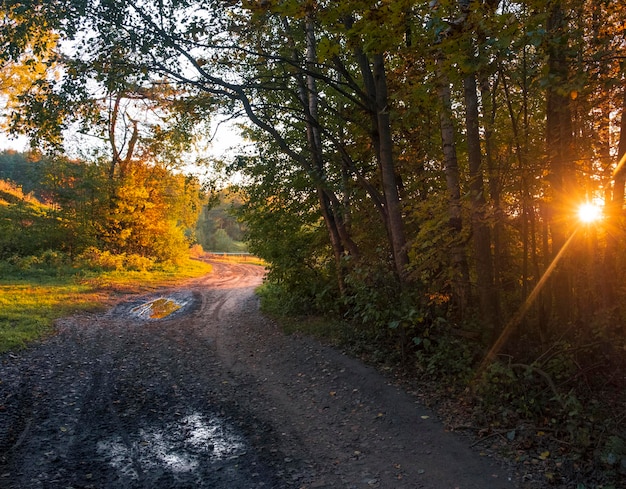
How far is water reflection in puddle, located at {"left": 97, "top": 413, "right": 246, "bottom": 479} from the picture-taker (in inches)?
199

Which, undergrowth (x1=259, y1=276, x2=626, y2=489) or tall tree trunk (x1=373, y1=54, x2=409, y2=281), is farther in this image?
tall tree trunk (x1=373, y1=54, x2=409, y2=281)

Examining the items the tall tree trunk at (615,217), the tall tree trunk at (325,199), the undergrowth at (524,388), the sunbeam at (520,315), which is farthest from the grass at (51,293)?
the tall tree trunk at (615,217)

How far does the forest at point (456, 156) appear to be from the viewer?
5.16m

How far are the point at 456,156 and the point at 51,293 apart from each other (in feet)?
47.3

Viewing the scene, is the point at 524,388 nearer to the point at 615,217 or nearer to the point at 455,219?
the point at 615,217

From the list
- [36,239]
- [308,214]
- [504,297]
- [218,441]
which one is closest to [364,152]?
[308,214]

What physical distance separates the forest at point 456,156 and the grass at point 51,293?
4.47 m

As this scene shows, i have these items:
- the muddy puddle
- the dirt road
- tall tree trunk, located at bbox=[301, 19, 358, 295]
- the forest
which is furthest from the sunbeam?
the muddy puddle

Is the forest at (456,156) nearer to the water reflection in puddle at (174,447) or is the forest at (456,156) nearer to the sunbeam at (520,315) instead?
the sunbeam at (520,315)

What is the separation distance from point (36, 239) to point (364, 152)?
67.3 ft

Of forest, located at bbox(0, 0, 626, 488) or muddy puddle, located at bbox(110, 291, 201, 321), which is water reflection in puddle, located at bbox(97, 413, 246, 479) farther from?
muddy puddle, located at bbox(110, 291, 201, 321)

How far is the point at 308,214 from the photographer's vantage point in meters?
13.2

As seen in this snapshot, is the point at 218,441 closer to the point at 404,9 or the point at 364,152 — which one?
the point at 404,9

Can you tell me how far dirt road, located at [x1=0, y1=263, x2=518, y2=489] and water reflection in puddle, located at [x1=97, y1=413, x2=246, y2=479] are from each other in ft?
0.07
